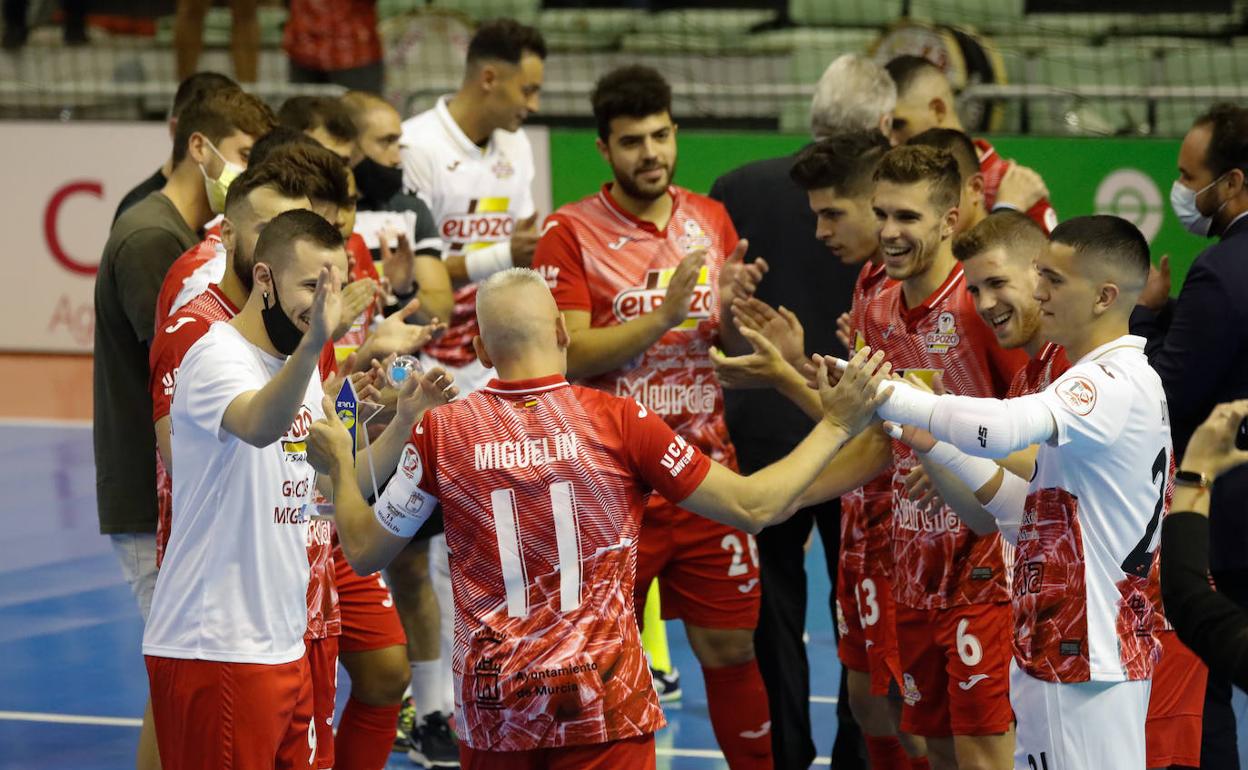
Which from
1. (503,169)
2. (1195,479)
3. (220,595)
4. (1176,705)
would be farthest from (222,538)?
(503,169)

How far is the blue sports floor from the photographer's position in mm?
6902

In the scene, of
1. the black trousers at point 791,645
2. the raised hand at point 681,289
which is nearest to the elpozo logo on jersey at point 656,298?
the raised hand at point 681,289

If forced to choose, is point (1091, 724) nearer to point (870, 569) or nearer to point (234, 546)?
point (870, 569)

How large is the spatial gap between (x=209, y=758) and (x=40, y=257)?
11587 mm

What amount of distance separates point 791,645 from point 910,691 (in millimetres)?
1148

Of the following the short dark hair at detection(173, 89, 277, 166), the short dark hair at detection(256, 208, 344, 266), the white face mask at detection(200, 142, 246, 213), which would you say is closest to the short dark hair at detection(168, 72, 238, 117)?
the short dark hair at detection(173, 89, 277, 166)

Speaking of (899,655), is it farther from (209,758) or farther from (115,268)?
(115,268)

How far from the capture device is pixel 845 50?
14391 mm

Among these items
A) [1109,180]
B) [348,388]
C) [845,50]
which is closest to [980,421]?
[348,388]

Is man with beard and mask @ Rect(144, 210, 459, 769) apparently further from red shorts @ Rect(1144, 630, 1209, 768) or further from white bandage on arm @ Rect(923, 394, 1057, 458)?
red shorts @ Rect(1144, 630, 1209, 768)

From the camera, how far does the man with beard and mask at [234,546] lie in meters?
4.25

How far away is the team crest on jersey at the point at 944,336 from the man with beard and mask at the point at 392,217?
2419mm

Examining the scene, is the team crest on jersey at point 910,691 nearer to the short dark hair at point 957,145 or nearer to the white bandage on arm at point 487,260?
the short dark hair at point 957,145

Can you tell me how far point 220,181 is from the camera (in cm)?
580
